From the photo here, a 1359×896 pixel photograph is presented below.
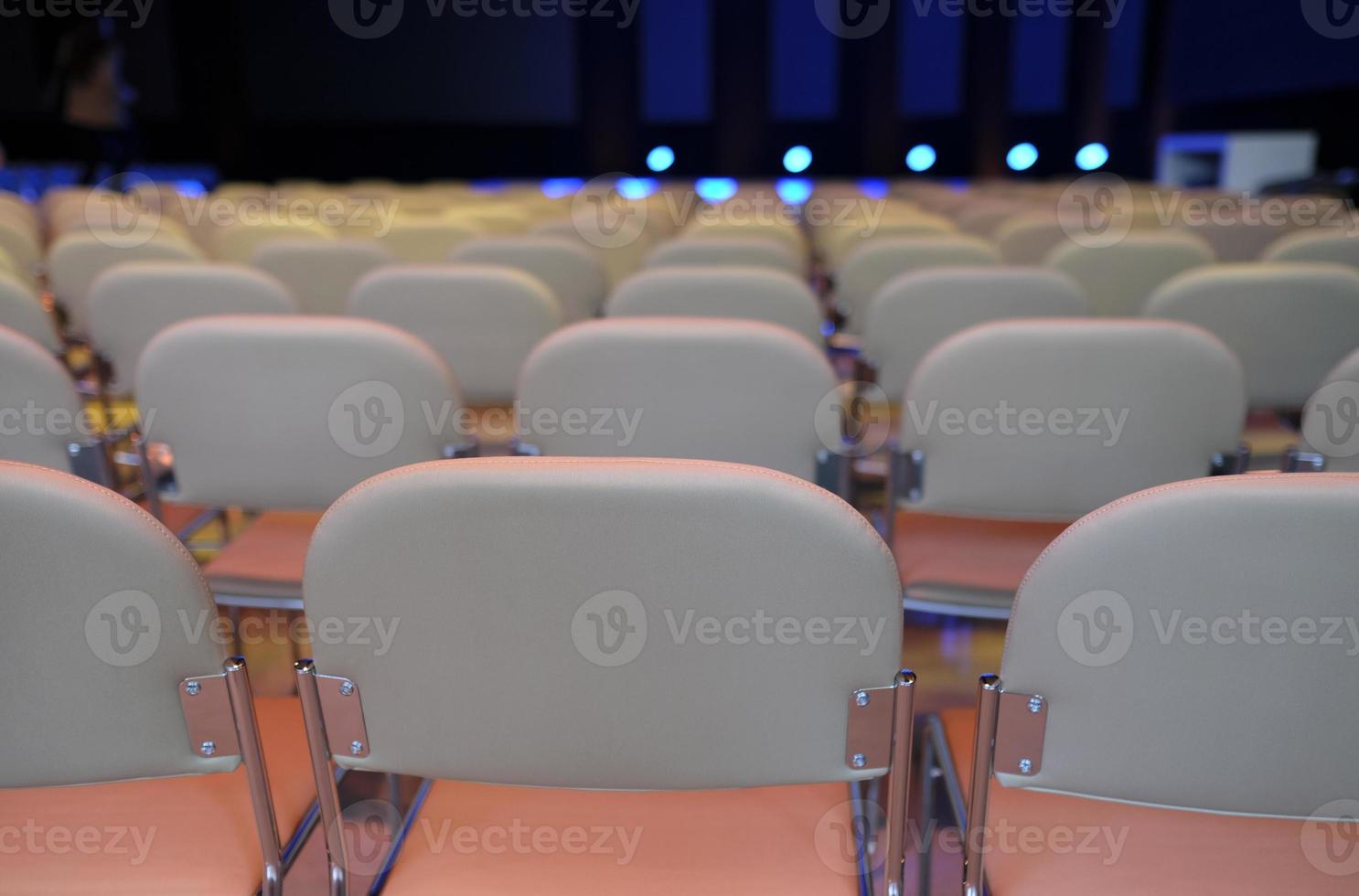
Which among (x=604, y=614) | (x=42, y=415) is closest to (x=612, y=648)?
(x=604, y=614)

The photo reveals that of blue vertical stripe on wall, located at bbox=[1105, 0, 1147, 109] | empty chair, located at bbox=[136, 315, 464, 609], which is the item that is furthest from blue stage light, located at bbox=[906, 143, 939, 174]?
empty chair, located at bbox=[136, 315, 464, 609]

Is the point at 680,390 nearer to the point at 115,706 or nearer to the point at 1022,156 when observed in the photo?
the point at 115,706

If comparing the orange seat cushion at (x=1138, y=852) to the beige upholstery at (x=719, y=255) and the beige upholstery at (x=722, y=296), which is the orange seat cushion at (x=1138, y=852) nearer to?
the beige upholstery at (x=722, y=296)

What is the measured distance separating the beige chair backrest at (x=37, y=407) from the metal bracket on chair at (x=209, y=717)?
3.00 ft

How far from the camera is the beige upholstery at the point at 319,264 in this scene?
311 cm

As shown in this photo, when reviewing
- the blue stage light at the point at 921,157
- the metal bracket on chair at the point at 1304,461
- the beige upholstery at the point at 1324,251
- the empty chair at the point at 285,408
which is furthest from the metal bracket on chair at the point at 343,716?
the blue stage light at the point at 921,157

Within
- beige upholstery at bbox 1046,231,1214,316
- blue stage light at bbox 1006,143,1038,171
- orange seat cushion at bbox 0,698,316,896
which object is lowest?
orange seat cushion at bbox 0,698,316,896

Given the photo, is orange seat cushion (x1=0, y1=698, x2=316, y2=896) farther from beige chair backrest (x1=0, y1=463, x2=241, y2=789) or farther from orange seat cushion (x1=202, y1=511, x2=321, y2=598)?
orange seat cushion (x1=202, y1=511, x2=321, y2=598)

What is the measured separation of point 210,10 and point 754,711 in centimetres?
1451

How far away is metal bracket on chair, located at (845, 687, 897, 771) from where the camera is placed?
91 centimetres

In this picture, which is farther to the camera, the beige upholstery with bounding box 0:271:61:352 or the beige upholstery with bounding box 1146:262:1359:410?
the beige upholstery with bounding box 0:271:61:352

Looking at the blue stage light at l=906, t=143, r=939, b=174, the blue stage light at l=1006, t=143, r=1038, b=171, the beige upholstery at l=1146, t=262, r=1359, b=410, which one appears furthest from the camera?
the blue stage light at l=906, t=143, r=939, b=174

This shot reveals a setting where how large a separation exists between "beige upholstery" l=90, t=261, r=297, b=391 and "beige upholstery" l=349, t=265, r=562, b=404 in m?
0.22

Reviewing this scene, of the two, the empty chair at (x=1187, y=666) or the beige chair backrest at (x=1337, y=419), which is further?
the beige chair backrest at (x=1337, y=419)
